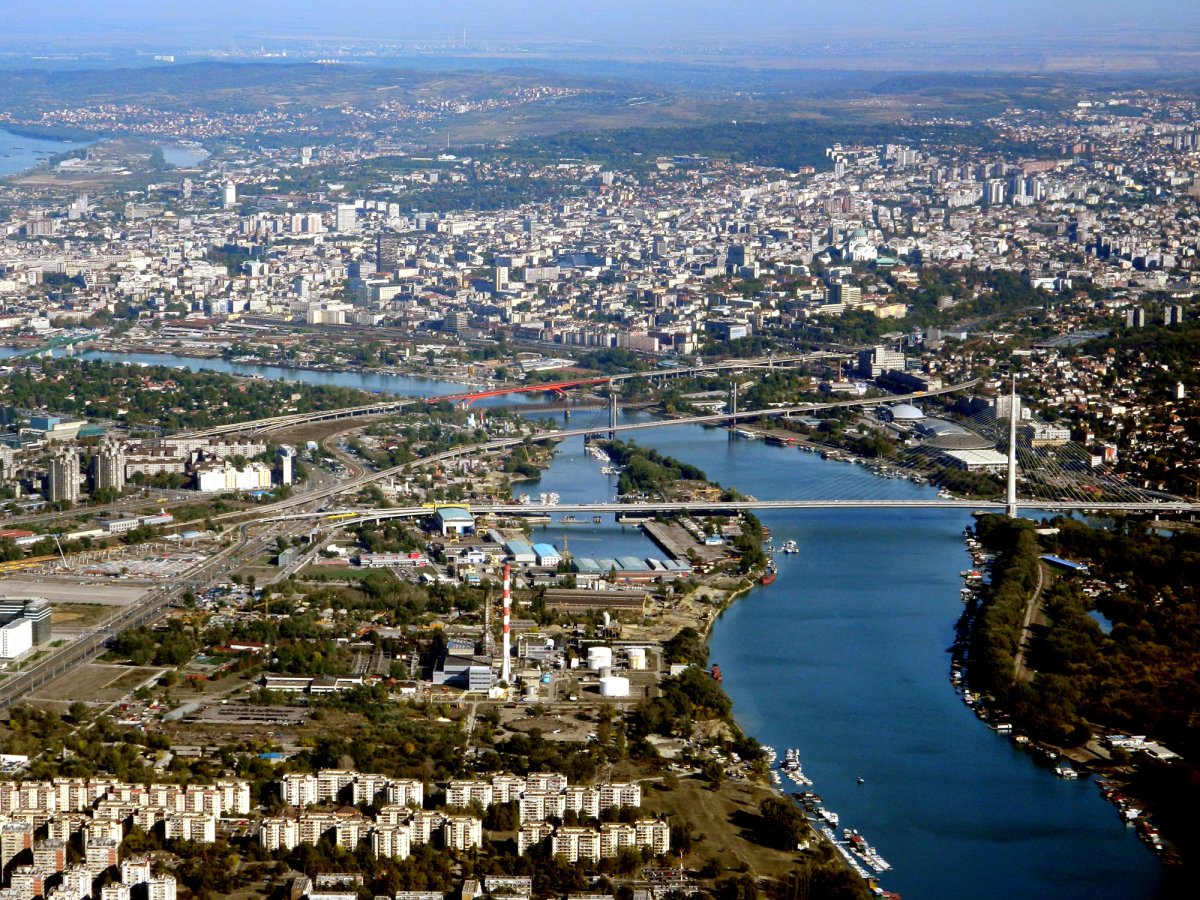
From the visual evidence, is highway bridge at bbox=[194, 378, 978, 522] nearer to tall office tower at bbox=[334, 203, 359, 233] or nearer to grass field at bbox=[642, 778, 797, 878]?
grass field at bbox=[642, 778, 797, 878]

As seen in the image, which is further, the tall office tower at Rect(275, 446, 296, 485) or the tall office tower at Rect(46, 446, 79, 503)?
the tall office tower at Rect(275, 446, 296, 485)

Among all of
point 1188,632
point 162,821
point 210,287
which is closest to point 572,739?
point 162,821

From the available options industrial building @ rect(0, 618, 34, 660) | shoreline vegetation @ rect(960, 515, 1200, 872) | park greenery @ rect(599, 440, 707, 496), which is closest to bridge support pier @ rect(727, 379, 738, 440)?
park greenery @ rect(599, 440, 707, 496)

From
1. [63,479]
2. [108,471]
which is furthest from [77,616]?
[108,471]

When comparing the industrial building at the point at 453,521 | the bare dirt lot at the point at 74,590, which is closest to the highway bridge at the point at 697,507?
the industrial building at the point at 453,521

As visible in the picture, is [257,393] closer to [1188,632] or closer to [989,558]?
[989,558]

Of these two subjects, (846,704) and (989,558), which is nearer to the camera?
(846,704)
